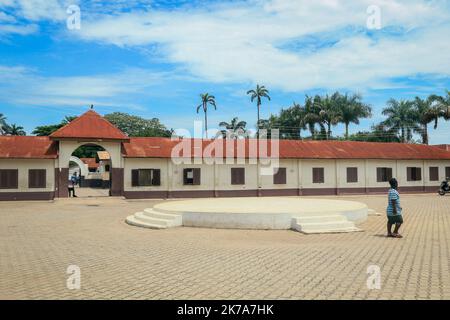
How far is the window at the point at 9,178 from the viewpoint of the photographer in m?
23.8

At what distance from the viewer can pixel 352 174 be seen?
3061 centimetres

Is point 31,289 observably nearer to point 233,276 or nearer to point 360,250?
point 233,276

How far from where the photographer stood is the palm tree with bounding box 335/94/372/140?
4622 cm

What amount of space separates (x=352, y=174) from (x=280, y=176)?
19.5 ft

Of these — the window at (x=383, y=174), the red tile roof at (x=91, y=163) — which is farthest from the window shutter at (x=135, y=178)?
the red tile roof at (x=91, y=163)

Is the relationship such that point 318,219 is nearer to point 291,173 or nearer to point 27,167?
point 291,173

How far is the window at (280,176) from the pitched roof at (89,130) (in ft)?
34.5

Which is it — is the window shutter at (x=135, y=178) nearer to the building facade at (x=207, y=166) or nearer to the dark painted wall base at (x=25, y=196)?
the building facade at (x=207, y=166)

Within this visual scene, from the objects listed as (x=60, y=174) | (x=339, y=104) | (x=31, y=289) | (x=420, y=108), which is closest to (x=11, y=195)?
(x=60, y=174)

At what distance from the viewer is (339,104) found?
4662 centimetres

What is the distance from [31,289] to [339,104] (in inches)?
1749

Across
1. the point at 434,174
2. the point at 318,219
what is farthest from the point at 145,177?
the point at 434,174

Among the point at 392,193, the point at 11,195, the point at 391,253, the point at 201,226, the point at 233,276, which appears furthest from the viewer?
the point at 11,195
